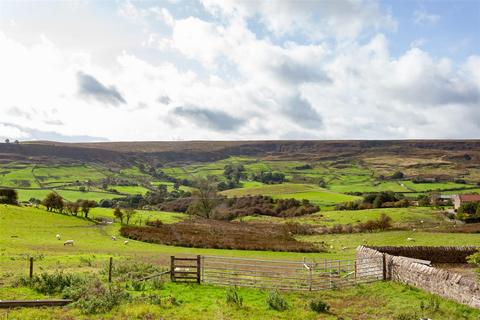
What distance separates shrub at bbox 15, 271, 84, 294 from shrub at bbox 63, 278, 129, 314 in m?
0.89

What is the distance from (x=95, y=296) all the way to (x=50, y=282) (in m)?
4.19

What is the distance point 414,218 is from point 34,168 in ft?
464

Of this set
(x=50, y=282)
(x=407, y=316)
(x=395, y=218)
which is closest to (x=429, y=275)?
A: (x=407, y=316)

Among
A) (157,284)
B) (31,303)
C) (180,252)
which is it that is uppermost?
(31,303)

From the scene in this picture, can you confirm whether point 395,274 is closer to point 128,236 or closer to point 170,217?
point 128,236

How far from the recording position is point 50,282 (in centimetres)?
2102

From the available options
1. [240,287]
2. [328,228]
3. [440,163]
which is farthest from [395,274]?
[440,163]

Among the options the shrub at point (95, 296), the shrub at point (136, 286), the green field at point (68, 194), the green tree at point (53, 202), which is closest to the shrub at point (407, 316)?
the shrub at point (95, 296)

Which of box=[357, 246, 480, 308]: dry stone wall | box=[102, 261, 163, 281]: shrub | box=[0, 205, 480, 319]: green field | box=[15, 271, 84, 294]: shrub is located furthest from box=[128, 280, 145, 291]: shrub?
box=[357, 246, 480, 308]: dry stone wall

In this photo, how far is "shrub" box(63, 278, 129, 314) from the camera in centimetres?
1744

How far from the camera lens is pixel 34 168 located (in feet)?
509

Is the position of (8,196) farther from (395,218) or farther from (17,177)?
(17,177)

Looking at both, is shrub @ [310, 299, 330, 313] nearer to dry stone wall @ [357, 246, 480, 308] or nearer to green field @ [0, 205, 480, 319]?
green field @ [0, 205, 480, 319]

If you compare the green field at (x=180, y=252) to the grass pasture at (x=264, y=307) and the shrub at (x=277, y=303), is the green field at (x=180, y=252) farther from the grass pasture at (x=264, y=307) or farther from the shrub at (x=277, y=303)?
the shrub at (x=277, y=303)
